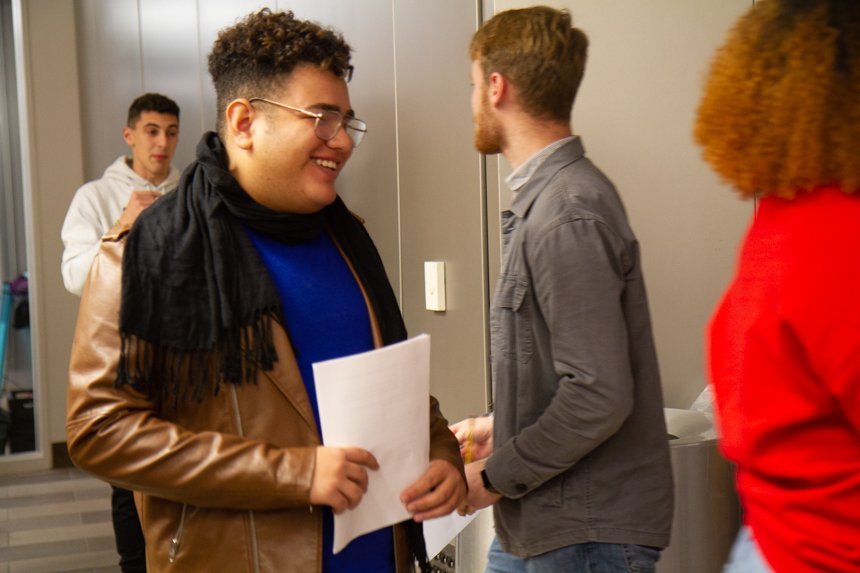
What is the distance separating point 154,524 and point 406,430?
1.37 ft

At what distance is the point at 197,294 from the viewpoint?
1436 millimetres

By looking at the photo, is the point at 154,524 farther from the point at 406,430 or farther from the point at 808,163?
the point at 808,163

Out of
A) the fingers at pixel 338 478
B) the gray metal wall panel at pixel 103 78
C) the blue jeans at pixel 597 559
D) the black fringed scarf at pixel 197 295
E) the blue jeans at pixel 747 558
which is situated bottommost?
the blue jeans at pixel 597 559

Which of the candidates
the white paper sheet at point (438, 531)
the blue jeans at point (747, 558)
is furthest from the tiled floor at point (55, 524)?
the blue jeans at point (747, 558)

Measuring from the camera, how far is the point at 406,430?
1.47 metres

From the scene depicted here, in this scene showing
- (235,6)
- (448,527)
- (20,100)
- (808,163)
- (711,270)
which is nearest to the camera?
(808,163)

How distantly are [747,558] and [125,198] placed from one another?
3.65m

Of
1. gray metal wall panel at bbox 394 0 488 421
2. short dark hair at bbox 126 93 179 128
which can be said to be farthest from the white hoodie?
gray metal wall panel at bbox 394 0 488 421

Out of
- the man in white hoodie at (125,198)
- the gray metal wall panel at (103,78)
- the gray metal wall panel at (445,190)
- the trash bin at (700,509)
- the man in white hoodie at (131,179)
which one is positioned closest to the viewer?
the trash bin at (700,509)

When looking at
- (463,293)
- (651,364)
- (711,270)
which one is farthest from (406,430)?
(463,293)

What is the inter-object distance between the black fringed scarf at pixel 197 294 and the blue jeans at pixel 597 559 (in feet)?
2.08

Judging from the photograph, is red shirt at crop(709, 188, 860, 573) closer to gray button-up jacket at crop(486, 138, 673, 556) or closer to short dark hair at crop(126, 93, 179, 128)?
gray button-up jacket at crop(486, 138, 673, 556)

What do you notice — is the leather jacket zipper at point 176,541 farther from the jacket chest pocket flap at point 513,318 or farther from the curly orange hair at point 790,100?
the curly orange hair at point 790,100

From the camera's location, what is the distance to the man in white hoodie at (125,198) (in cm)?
374
